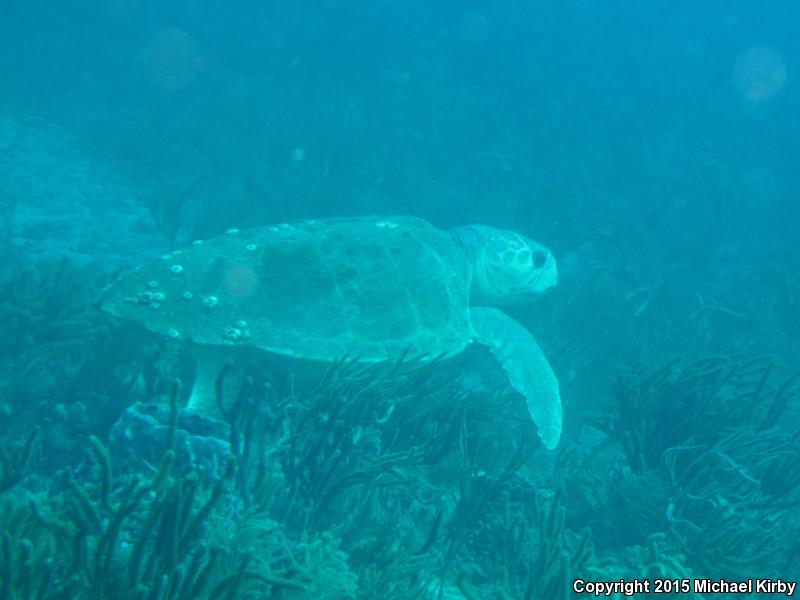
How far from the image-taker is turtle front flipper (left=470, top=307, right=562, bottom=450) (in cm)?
499

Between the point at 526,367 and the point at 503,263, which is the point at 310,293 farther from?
the point at 503,263

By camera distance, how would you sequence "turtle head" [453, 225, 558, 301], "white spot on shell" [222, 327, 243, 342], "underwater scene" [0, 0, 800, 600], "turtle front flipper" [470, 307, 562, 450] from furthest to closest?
1. "turtle head" [453, 225, 558, 301]
2. "turtle front flipper" [470, 307, 562, 450]
3. "white spot on shell" [222, 327, 243, 342]
4. "underwater scene" [0, 0, 800, 600]

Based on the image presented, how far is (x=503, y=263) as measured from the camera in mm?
6988

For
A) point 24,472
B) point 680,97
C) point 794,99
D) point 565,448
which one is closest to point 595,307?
point 565,448

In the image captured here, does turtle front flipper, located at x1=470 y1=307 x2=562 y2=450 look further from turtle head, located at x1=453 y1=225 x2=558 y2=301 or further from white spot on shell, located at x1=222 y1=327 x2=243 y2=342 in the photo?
white spot on shell, located at x1=222 y1=327 x2=243 y2=342

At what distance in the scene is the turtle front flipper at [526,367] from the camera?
4992mm

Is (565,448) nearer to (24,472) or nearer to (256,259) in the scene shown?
(256,259)

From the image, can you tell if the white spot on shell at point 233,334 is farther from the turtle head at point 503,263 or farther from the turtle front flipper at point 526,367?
the turtle head at point 503,263

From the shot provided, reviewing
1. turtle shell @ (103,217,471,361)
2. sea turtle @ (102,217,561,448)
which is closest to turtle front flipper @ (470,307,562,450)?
sea turtle @ (102,217,561,448)

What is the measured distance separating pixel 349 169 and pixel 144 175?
4.70 m

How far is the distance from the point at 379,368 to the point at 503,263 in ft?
9.57

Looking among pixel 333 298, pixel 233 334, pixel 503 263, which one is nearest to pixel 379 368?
pixel 333 298

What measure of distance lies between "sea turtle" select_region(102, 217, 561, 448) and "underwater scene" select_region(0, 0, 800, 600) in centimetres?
3

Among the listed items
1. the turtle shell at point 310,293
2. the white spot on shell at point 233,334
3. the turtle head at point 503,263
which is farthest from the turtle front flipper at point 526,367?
the white spot on shell at point 233,334
